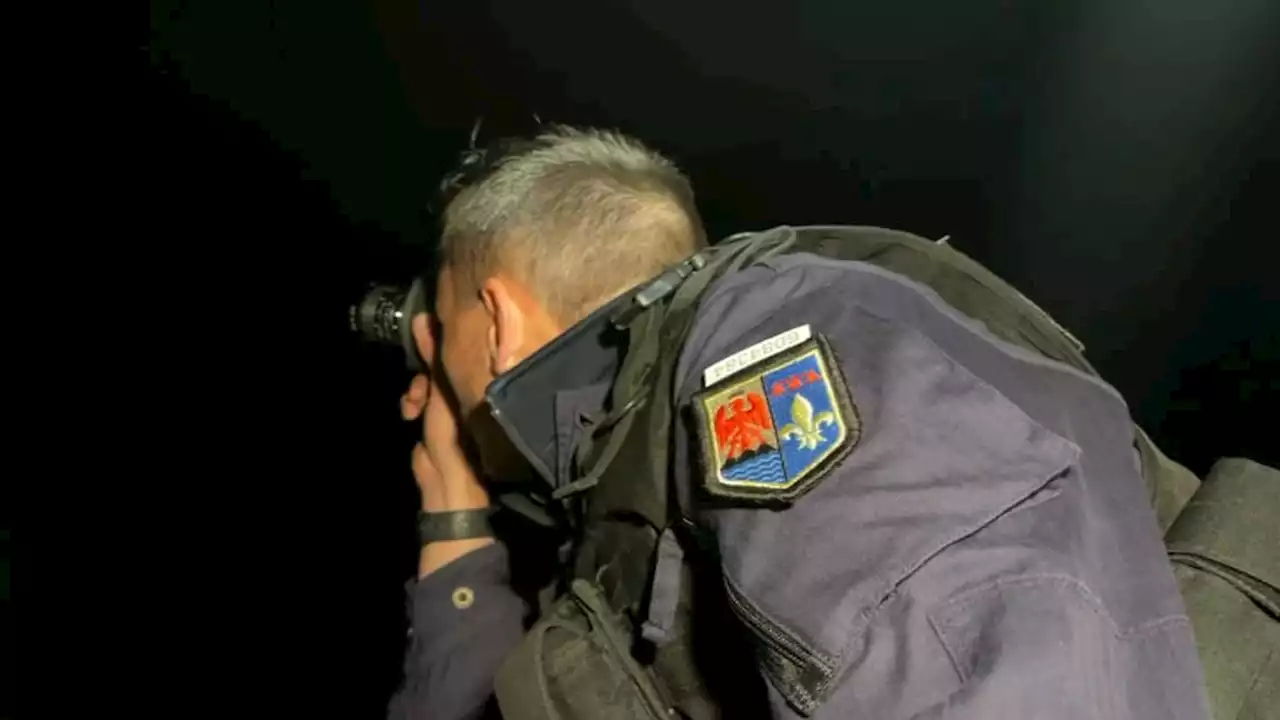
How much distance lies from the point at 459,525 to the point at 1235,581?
0.50 metres

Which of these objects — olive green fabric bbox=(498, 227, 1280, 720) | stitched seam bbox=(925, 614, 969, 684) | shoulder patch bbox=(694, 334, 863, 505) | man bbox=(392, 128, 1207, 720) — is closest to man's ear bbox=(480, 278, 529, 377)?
man bbox=(392, 128, 1207, 720)

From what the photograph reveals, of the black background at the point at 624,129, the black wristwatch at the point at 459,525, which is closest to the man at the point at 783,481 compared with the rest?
the black wristwatch at the point at 459,525

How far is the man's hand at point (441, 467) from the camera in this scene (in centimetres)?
83

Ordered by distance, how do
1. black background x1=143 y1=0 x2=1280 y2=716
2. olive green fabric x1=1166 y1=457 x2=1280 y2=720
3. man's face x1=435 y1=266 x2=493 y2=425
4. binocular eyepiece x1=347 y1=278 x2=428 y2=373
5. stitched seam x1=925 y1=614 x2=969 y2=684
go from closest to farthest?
stitched seam x1=925 y1=614 x2=969 y2=684 < olive green fabric x1=1166 y1=457 x2=1280 y2=720 < man's face x1=435 y1=266 x2=493 y2=425 < binocular eyepiece x1=347 y1=278 x2=428 y2=373 < black background x1=143 y1=0 x2=1280 y2=716

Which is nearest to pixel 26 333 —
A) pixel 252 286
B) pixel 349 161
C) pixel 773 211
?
pixel 252 286

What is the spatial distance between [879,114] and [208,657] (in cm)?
75

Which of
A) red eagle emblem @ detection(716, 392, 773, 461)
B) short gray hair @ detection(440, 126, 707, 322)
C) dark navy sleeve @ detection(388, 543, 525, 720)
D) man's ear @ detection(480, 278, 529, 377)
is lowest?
dark navy sleeve @ detection(388, 543, 525, 720)

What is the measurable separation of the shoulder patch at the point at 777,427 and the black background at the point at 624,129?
0.61m

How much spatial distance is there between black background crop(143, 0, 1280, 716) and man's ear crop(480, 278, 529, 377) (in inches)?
15.4

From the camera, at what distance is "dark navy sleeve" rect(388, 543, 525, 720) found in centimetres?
76

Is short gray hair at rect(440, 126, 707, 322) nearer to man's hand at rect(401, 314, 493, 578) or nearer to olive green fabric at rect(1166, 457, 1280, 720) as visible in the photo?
man's hand at rect(401, 314, 493, 578)

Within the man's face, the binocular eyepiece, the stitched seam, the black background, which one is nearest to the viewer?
the stitched seam

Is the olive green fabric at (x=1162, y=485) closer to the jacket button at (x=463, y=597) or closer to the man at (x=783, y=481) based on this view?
the man at (x=783, y=481)

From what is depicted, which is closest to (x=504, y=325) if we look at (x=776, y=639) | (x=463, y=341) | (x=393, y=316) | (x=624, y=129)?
(x=463, y=341)
